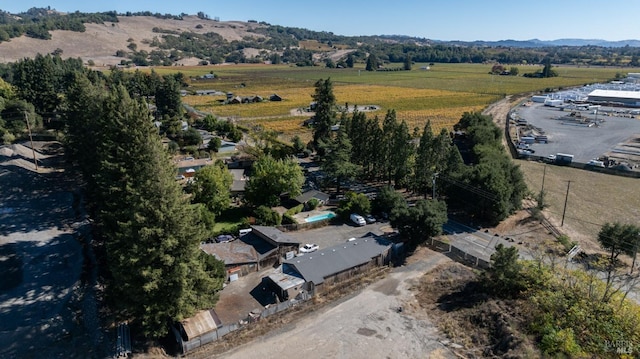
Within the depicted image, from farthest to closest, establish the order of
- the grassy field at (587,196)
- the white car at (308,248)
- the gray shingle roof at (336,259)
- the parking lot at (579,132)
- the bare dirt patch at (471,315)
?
the parking lot at (579,132)
the grassy field at (587,196)
the white car at (308,248)
the gray shingle roof at (336,259)
the bare dirt patch at (471,315)

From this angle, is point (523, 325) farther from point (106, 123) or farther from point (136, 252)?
point (106, 123)

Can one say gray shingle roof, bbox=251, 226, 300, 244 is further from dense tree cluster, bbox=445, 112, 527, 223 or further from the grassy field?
the grassy field

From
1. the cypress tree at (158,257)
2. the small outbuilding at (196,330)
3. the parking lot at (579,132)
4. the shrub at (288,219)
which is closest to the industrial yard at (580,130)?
the parking lot at (579,132)

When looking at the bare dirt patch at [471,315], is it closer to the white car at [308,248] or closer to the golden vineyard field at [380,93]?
the white car at [308,248]

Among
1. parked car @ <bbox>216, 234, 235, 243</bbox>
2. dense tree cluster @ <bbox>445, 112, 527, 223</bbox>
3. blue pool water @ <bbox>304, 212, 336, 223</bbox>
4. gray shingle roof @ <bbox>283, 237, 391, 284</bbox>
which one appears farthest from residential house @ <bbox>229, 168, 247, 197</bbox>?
dense tree cluster @ <bbox>445, 112, 527, 223</bbox>

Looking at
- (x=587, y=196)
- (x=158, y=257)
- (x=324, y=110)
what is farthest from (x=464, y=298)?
(x=324, y=110)

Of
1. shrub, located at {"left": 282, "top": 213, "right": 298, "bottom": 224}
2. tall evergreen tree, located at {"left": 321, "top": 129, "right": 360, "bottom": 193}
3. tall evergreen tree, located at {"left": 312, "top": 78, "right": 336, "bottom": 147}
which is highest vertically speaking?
tall evergreen tree, located at {"left": 312, "top": 78, "right": 336, "bottom": 147}

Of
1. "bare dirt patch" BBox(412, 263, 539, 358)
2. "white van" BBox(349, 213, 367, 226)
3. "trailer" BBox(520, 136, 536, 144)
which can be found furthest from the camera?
"trailer" BBox(520, 136, 536, 144)

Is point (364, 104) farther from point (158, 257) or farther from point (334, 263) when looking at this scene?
point (158, 257)
